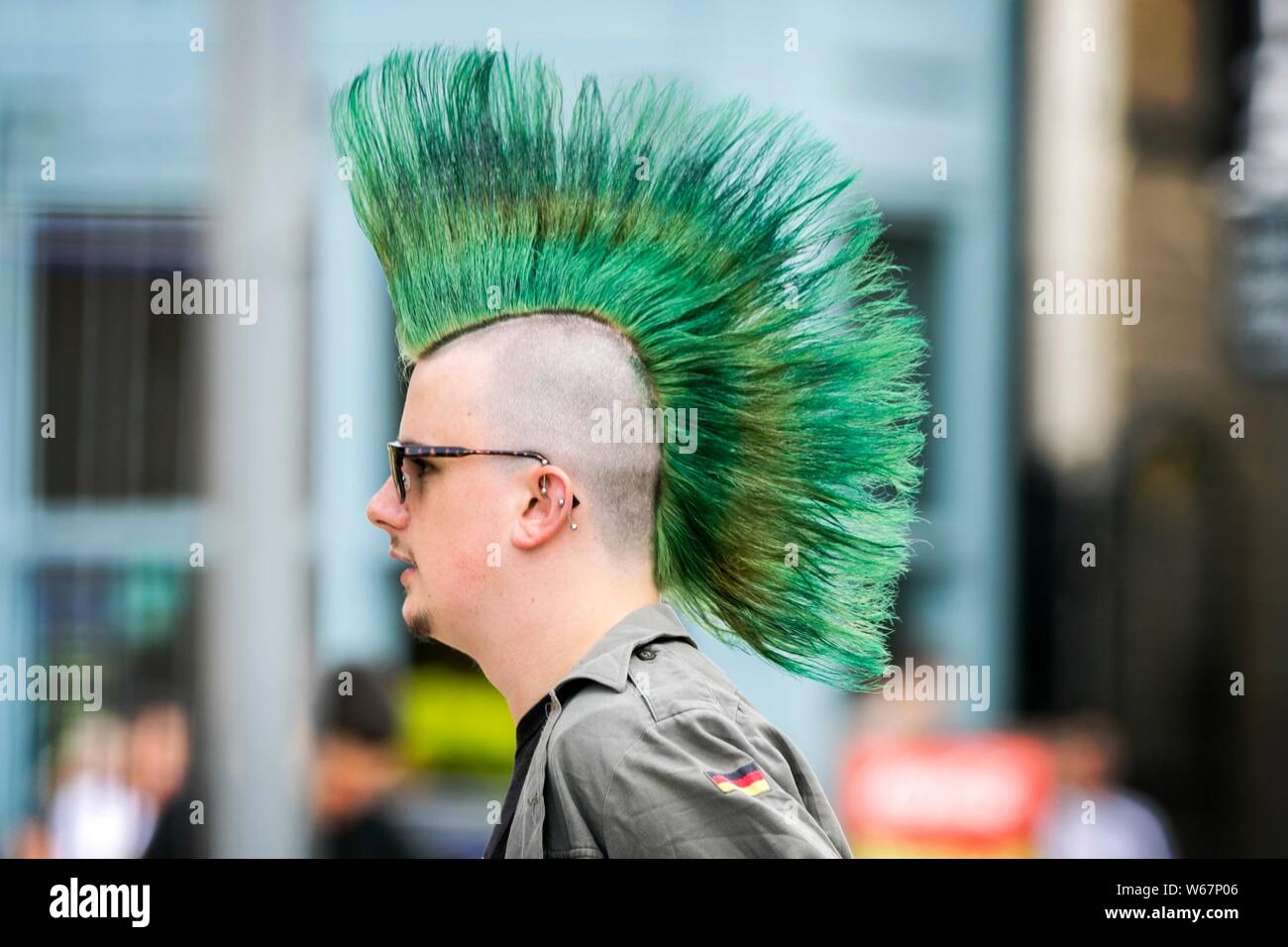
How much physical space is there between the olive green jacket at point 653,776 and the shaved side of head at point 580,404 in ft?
0.60

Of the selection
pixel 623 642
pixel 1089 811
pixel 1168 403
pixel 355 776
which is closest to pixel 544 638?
pixel 623 642

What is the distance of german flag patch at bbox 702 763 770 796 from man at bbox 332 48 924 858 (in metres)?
0.02

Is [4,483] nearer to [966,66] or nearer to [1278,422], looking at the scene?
[966,66]

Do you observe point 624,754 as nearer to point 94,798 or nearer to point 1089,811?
point 94,798

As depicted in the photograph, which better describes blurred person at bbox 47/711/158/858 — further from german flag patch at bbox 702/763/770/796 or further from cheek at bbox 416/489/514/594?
german flag patch at bbox 702/763/770/796

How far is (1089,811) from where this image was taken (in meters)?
4.36

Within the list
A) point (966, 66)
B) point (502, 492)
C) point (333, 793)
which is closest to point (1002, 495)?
point (966, 66)

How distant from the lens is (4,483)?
13.2 feet

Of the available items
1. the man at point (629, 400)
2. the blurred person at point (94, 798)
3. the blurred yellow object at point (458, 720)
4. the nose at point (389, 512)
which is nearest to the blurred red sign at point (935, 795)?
the blurred yellow object at point (458, 720)

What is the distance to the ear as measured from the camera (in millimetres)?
1721

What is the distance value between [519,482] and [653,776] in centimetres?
40

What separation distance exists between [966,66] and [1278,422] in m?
1.80

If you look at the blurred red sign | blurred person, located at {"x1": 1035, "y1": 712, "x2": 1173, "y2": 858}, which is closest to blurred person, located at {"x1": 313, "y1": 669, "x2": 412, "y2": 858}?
the blurred red sign

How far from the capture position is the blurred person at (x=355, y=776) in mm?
3732
